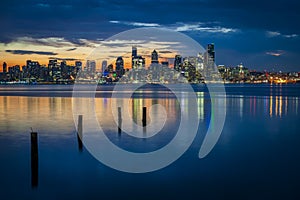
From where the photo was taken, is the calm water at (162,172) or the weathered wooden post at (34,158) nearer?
the calm water at (162,172)

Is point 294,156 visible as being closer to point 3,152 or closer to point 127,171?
point 127,171

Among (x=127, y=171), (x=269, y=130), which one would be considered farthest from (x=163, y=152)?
(x=269, y=130)

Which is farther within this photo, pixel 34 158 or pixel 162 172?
pixel 162 172

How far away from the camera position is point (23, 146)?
57.2 ft

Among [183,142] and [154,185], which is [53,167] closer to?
[154,185]

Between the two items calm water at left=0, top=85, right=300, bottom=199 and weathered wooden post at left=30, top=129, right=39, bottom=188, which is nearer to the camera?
calm water at left=0, top=85, right=300, bottom=199

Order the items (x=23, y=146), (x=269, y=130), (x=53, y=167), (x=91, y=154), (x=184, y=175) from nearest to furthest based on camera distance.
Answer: (x=184, y=175)
(x=53, y=167)
(x=91, y=154)
(x=23, y=146)
(x=269, y=130)

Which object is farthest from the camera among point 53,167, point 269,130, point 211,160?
point 269,130

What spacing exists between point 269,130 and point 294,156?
26.2ft

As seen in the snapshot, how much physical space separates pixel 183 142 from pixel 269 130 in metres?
7.42

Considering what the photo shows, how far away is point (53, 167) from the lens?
13.3 m

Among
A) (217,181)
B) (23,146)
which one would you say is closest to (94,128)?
(23,146)

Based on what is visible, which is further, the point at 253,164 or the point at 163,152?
the point at 163,152

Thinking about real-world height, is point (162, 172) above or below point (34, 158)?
below
